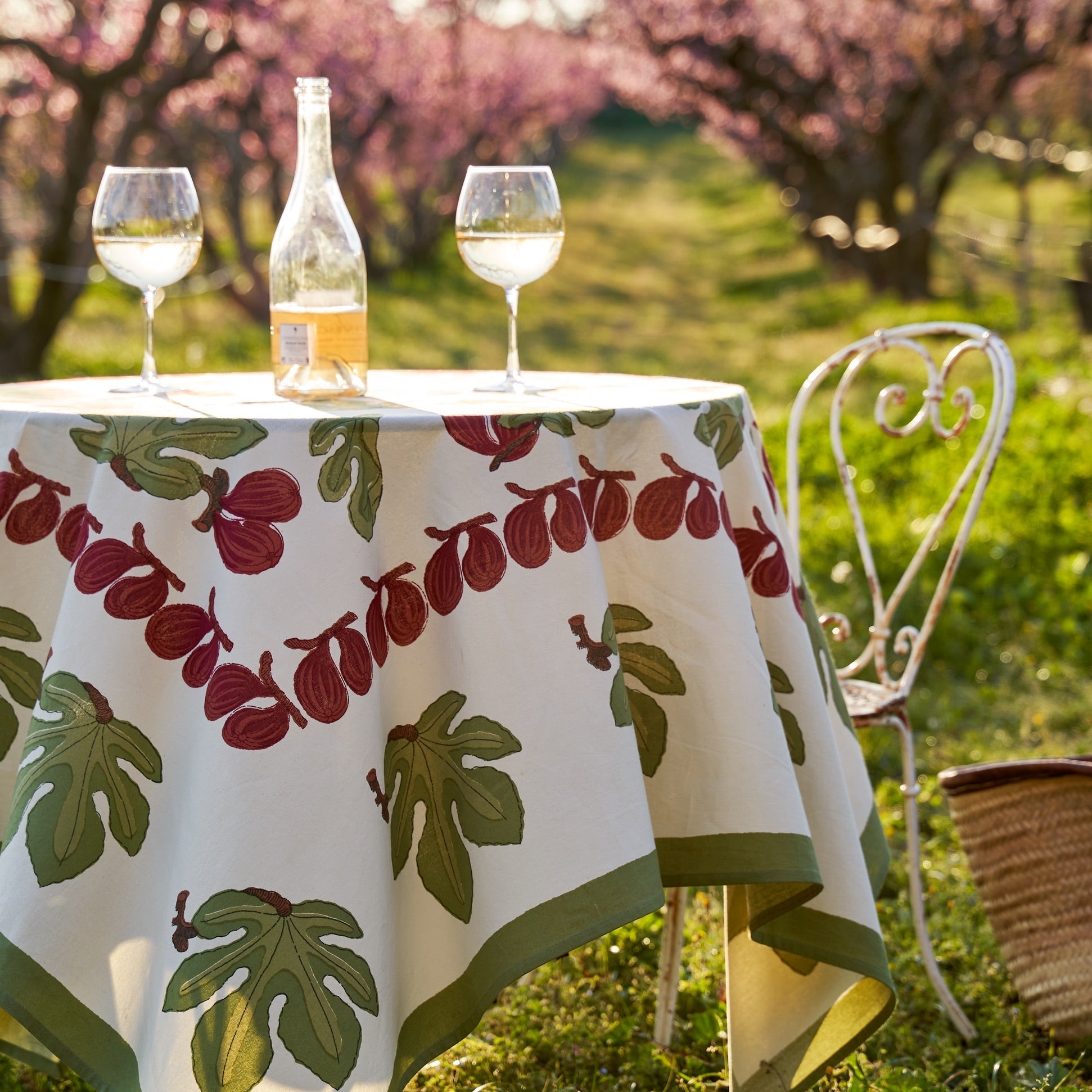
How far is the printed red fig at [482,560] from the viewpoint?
1.43m

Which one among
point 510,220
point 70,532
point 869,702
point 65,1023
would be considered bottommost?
point 869,702

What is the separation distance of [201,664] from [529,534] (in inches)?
15.1

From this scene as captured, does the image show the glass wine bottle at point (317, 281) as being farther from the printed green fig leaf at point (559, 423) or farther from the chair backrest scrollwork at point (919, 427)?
the chair backrest scrollwork at point (919, 427)

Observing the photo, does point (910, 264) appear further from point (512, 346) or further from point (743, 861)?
point (743, 861)

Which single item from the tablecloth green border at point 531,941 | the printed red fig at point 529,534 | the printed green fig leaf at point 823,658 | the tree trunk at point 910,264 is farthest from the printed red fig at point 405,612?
the tree trunk at point 910,264

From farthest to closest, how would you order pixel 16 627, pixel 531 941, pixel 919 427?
1. pixel 919 427
2. pixel 16 627
3. pixel 531 941

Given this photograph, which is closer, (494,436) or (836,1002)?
(494,436)

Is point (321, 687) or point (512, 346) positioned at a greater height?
point (512, 346)

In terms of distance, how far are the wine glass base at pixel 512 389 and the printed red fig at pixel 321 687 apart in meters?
0.51

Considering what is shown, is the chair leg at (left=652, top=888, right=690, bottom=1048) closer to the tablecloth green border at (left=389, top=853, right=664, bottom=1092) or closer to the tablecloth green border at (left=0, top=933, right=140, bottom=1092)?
the tablecloth green border at (left=389, top=853, right=664, bottom=1092)

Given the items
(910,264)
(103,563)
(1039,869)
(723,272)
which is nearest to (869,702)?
(1039,869)

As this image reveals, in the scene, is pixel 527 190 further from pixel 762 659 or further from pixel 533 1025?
pixel 533 1025

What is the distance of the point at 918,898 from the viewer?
228 centimetres

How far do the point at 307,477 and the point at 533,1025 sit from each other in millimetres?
1273
